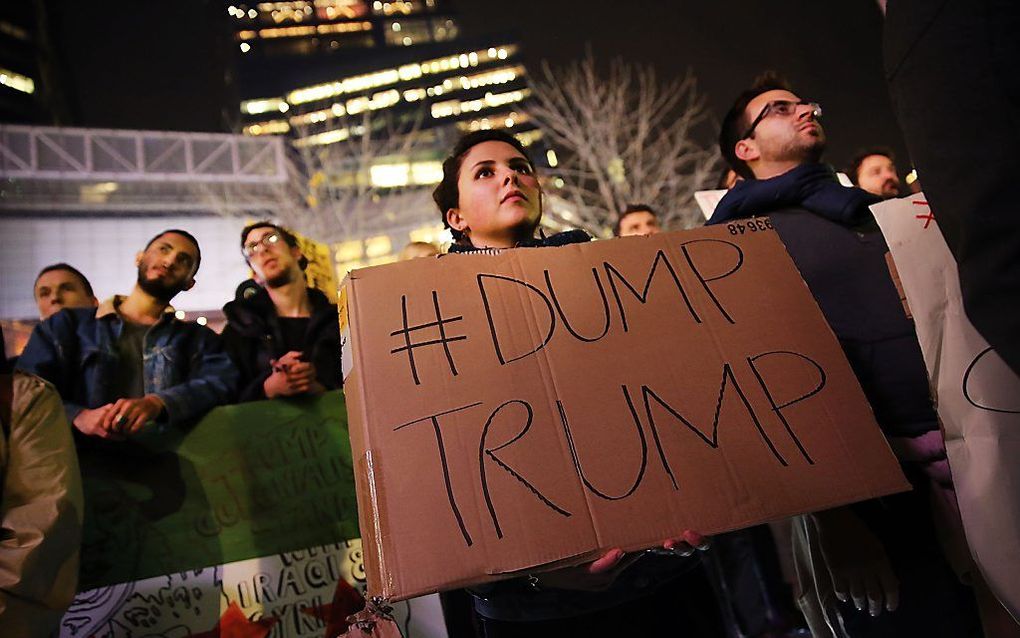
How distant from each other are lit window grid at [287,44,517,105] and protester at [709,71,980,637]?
62282 mm

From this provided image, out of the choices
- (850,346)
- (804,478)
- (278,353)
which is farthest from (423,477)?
(278,353)

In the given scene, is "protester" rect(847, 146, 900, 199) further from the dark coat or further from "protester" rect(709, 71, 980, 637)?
the dark coat

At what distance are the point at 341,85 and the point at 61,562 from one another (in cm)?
6396

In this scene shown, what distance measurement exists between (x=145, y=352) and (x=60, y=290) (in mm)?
1259

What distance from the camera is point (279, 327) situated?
109 inches

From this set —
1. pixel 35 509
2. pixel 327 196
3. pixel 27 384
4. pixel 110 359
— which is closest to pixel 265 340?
pixel 110 359

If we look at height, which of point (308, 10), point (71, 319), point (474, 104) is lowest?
point (71, 319)

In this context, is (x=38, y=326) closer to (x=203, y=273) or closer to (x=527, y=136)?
A: (x=203, y=273)

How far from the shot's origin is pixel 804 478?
1.07m

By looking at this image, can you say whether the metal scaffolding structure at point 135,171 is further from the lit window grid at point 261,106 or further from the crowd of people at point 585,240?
the lit window grid at point 261,106

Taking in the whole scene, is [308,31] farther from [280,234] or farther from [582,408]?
[582,408]

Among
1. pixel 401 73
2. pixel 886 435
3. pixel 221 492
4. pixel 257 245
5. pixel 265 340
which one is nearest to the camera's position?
pixel 886 435

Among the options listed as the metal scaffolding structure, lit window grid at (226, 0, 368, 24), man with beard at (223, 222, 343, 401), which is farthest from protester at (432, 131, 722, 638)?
lit window grid at (226, 0, 368, 24)

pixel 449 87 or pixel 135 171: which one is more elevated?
pixel 449 87
